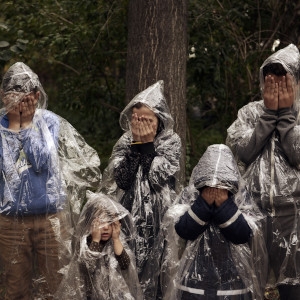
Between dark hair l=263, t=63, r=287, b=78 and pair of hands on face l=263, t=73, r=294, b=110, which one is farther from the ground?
dark hair l=263, t=63, r=287, b=78

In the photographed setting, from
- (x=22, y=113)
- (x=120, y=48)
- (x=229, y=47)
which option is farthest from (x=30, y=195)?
(x=229, y=47)

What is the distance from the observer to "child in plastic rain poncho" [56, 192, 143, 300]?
174 inches

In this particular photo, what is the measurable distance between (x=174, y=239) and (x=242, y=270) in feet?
1.65

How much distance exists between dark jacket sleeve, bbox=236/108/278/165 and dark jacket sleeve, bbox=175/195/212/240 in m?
0.60

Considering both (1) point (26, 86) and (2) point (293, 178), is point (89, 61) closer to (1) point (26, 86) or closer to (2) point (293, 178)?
(1) point (26, 86)

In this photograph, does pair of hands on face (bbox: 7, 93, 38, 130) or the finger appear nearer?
the finger

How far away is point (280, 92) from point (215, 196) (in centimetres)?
78

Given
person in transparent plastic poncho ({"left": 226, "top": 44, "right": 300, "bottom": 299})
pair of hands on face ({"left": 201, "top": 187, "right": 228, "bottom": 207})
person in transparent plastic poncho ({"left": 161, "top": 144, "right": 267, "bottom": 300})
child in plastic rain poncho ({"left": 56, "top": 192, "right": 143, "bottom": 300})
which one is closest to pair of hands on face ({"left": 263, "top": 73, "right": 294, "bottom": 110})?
person in transparent plastic poncho ({"left": 226, "top": 44, "right": 300, "bottom": 299})

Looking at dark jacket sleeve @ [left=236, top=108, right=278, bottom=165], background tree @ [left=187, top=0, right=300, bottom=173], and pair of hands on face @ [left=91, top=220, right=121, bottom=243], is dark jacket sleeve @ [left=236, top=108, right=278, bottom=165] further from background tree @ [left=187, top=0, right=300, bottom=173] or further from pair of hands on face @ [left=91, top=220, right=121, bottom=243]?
background tree @ [left=187, top=0, right=300, bottom=173]

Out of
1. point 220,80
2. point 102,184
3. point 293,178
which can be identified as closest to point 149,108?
point 102,184

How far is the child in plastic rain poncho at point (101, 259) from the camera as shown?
14.5 ft

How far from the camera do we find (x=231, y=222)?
3986 millimetres

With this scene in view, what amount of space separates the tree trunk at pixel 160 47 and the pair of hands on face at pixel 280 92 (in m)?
1.37

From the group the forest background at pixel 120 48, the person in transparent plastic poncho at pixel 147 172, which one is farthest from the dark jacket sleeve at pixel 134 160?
the forest background at pixel 120 48
